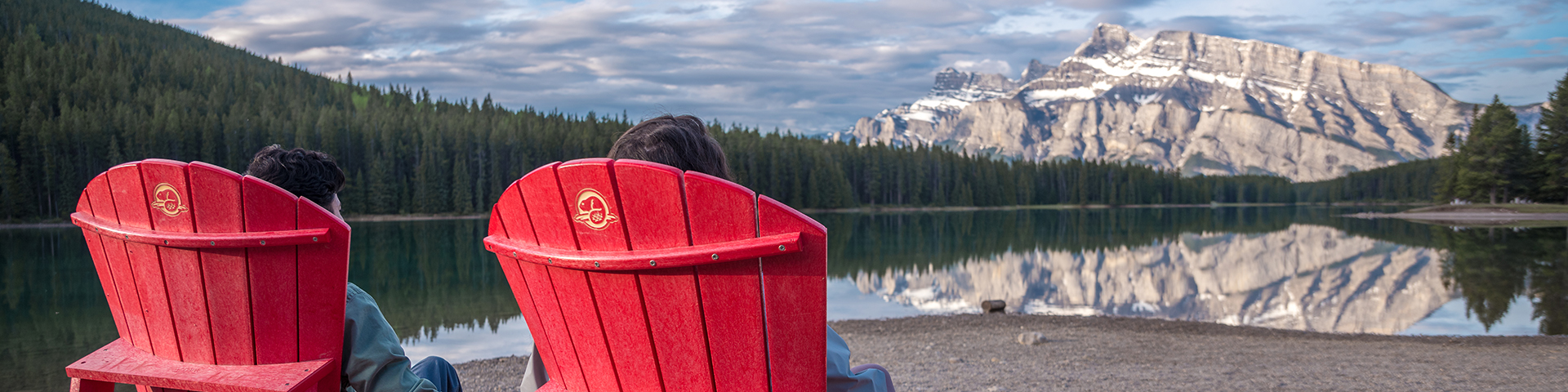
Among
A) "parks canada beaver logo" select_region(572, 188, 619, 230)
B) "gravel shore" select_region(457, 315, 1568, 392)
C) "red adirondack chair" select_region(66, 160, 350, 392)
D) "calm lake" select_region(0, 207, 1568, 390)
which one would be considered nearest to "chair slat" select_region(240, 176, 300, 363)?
"red adirondack chair" select_region(66, 160, 350, 392)

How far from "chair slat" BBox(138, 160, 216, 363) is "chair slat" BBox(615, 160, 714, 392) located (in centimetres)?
129

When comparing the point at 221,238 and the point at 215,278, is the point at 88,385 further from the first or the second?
the point at 221,238

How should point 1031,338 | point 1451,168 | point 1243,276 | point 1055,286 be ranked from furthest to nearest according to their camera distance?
point 1451,168, point 1243,276, point 1055,286, point 1031,338

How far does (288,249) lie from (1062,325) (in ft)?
36.7

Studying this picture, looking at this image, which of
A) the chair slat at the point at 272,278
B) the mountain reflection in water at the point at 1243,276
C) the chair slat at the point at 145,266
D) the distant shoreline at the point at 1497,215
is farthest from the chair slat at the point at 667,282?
the distant shoreline at the point at 1497,215

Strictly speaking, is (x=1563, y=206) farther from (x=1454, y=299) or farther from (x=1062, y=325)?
(x=1062, y=325)

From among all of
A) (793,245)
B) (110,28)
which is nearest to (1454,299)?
(793,245)

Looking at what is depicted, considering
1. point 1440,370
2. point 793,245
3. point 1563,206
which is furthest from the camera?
point 1563,206

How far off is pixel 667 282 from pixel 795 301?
0.23 meters

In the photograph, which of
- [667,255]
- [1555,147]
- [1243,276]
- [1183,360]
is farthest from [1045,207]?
[667,255]

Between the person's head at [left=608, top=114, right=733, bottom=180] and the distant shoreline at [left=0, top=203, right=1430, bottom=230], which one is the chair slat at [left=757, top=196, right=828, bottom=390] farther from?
the distant shoreline at [left=0, top=203, right=1430, bottom=230]

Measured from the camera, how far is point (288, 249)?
2002 mm

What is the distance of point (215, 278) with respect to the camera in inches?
82.4

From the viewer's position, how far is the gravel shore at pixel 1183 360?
22.4ft
